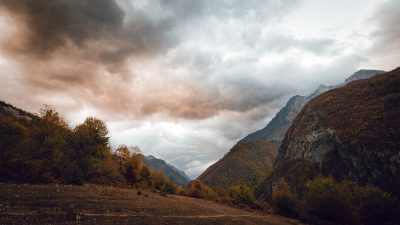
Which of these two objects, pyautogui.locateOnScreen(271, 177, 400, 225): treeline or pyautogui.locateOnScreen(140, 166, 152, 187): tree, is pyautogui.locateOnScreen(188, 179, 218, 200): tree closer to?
pyautogui.locateOnScreen(140, 166, 152, 187): tree

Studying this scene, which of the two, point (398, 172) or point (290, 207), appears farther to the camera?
point (398, 172)

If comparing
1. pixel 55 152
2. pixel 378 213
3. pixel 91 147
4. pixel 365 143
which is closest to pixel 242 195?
pixel 378 213

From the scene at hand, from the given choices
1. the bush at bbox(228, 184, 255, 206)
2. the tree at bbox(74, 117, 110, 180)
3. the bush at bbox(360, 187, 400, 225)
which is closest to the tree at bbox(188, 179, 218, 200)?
the bush at bbox(228, 184, 255, 206)

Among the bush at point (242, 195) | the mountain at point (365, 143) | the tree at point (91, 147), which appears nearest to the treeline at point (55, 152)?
the tree at point (91, 147)

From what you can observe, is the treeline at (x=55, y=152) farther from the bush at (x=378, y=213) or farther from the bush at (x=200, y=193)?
the bush at (x=378, y=213)

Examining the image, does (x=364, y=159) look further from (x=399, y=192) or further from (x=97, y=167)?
(x=97, y=167)

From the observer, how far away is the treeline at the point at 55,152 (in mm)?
41219

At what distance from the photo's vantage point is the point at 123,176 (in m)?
73.6

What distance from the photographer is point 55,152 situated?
4712 cm

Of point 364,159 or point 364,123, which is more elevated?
point 364,123

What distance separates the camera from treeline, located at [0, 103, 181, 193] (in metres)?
41.2

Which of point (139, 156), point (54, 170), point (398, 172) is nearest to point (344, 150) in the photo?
point (398, 172)

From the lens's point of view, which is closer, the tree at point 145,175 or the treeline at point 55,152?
the treeline at point 55,152

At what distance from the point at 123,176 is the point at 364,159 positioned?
13010 cm
